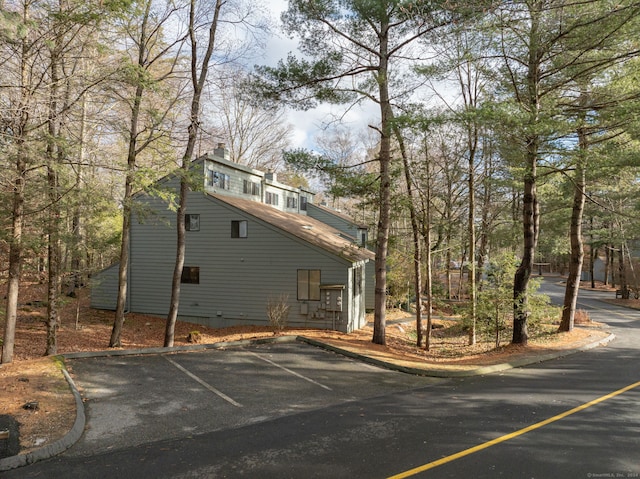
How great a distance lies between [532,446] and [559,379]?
462cm

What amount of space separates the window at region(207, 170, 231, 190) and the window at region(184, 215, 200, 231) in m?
1.72

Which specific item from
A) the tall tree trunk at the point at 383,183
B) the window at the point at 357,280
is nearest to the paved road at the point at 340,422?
the tall tree trunk at the point at 383,183

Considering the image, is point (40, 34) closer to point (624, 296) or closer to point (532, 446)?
point (532, 446)

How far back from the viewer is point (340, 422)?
5996 millimetres

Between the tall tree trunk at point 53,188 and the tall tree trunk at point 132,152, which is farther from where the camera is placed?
the tall tree trunk at point 132,152

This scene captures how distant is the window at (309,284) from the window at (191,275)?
512cm

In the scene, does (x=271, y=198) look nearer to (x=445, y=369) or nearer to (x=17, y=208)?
(x=17, y=208)

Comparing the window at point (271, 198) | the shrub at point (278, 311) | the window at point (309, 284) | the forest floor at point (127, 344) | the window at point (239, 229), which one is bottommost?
the forest floor at point (127, 344)

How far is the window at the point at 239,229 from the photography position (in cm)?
1677

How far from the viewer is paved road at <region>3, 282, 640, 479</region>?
177 inches

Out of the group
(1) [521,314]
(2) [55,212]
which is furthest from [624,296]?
Answer: (2) [55,212]

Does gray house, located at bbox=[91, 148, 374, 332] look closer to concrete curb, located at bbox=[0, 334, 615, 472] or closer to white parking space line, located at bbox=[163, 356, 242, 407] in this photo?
concrete curb, located at bbox=[0, 334, 615, 472]

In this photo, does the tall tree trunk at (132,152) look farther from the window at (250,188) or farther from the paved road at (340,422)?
the window at (250,188)

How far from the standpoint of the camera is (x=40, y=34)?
25.8ft
